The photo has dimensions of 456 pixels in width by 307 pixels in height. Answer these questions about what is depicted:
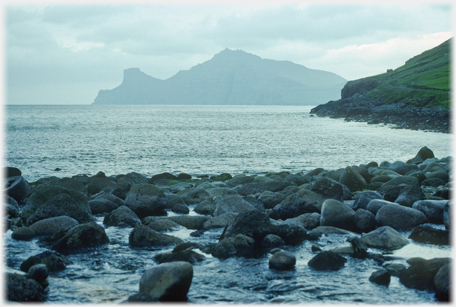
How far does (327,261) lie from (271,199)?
5645 millimetres

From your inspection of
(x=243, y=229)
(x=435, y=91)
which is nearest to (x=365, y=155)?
(x=243, y=229)

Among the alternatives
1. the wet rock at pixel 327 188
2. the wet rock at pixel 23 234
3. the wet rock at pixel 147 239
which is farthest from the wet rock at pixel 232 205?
the wet rock at pixel 23 234

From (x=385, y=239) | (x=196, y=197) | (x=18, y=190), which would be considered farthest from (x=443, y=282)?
(x=18, y=190)

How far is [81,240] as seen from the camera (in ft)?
31.6

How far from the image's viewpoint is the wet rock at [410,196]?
12.6 m

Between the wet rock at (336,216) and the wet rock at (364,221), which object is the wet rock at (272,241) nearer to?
the wet rock at (336,216)

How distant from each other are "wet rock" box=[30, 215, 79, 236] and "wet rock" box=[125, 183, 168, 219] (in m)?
2.74

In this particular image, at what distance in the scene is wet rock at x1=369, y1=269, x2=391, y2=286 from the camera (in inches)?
297

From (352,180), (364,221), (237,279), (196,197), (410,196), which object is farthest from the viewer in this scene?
(352,180)

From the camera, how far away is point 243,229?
1010 centimetres

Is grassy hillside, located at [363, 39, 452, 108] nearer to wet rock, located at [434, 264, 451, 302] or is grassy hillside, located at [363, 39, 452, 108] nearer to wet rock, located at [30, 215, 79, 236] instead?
wet rock, located at [434, 264, 451, 302]

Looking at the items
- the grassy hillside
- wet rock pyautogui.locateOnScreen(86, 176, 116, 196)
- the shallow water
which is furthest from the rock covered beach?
the grassy hillside

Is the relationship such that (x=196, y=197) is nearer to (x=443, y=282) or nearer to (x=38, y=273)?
(x=38, y=273)

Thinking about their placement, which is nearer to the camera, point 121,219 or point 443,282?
point 443,282
